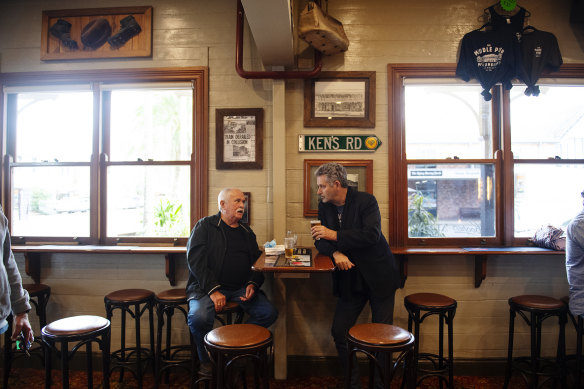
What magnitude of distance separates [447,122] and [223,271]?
2380mm

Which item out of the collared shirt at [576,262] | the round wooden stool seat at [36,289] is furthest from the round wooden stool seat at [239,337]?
the collared shirt at [576,262]

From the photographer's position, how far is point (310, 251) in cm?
291

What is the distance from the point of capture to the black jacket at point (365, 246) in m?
2.53

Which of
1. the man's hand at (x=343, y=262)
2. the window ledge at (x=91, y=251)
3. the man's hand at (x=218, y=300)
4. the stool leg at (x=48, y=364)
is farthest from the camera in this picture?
the window ledge at (x=91, y=251)

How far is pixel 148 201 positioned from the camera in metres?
3.48

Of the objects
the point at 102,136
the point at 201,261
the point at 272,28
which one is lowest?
the point at 201,261

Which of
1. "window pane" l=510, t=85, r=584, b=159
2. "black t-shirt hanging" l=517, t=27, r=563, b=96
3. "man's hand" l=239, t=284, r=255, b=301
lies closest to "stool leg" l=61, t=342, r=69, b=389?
"man's hand" l=239, t=284, r=255, b=301

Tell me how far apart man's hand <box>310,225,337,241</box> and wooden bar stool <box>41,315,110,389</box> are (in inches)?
57.6

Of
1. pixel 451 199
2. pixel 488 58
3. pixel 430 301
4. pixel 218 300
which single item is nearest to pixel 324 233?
pixel 218 300

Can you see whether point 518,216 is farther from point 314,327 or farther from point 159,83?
point 159,83

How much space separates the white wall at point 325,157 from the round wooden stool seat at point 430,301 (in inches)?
15.5

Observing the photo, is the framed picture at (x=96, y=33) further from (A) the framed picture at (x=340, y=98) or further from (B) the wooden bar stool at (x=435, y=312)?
(B) the wooden bar stool at (x=435, y=312)

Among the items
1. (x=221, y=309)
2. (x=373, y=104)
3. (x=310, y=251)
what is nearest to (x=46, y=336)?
(x=221, y=309)

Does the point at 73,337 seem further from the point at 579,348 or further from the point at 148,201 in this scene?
the point at 579,348
